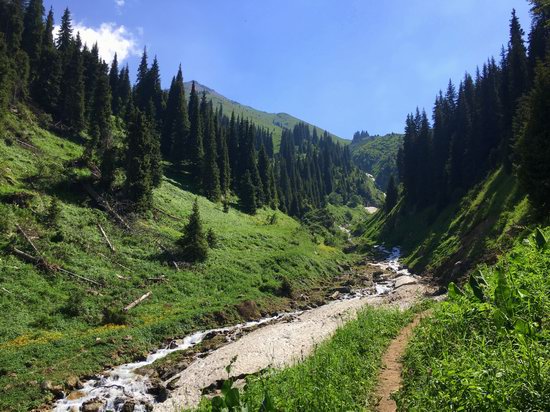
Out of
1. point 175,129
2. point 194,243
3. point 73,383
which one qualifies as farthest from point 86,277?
point 175,129

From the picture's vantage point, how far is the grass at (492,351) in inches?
225

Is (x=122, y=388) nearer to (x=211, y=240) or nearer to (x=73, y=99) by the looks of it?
(x=211, y=240)

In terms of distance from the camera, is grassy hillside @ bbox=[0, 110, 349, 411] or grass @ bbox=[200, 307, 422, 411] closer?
grass @ bbox=[200, 307, 422, 411]

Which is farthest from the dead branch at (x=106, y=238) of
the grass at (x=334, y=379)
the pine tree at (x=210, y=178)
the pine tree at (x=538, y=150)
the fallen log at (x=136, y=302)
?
the pine tree at (x=210, y=178)

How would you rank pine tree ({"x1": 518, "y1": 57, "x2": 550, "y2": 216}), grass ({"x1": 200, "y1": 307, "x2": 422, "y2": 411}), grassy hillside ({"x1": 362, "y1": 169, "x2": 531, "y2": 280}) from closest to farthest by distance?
grass ({"x1": 200, "y1": 307, "x2": 422, "y2": 411}) → pine tree ({"x1": 518, "y1": 57, "x2": 550, "y2": 216}) → grassy hillside ({"x1": 362, "y1": 169, "x2": 531, "y2": 280})

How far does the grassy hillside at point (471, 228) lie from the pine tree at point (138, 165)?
1479 inches

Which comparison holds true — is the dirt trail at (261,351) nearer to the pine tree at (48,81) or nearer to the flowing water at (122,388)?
the flowing water at (122,388)

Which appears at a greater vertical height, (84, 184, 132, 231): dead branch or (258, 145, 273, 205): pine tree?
(258, 145, 273, 205): pine tree

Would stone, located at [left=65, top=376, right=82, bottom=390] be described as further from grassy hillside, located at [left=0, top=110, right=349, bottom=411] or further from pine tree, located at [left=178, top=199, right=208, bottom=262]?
pine tree, located at [left=178, top=199, right=208, bottom=262]

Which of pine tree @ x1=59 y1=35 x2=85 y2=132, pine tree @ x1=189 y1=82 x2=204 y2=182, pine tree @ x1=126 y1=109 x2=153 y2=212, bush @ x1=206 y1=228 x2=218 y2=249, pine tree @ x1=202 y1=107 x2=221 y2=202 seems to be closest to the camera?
pine tree @ x1=126 y1=109 x2=153 y2=212

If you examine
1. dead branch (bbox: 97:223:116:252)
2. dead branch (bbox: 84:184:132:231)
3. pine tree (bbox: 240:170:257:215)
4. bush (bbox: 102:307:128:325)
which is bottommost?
bush (bbox: 102:307:128:325)

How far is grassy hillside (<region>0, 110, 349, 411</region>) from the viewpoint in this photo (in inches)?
Result: 875

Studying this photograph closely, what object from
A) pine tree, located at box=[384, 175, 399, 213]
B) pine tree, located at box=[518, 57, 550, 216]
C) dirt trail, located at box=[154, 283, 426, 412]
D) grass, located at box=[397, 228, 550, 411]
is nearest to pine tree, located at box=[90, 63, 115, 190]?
dirt trail, located at box=[154, 283, 426, 412]

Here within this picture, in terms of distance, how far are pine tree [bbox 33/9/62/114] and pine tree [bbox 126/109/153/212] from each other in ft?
86.0
